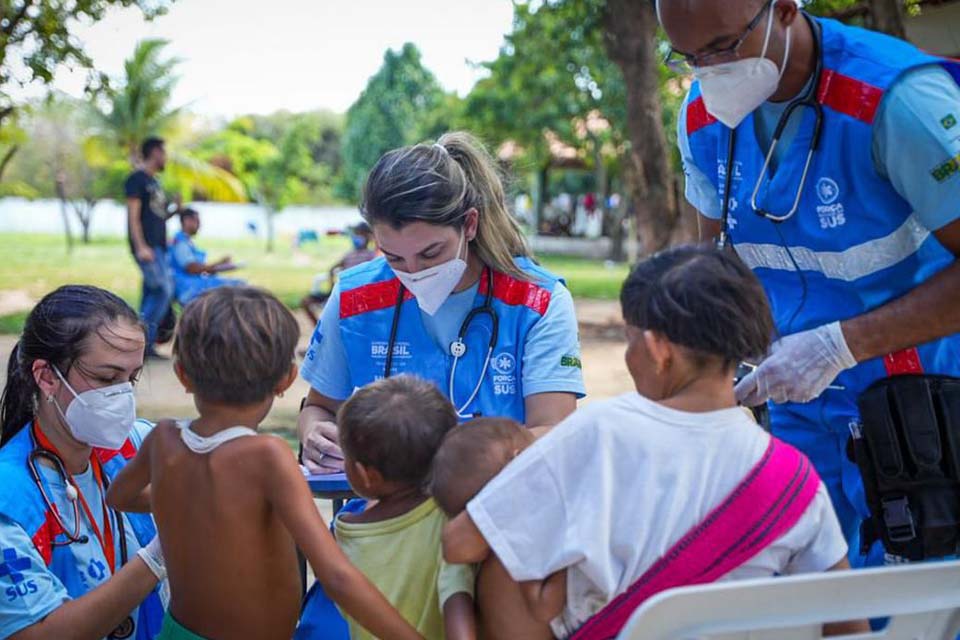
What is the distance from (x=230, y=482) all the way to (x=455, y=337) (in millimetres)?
960

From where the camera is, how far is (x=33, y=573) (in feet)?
7.21

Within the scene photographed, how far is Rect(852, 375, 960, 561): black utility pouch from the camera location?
7.04 ft

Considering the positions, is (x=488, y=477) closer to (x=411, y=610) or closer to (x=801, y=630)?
(x=411, y=610)

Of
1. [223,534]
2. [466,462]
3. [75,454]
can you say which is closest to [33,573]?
[75,454]

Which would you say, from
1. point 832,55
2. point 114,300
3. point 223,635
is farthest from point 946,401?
point 114,300

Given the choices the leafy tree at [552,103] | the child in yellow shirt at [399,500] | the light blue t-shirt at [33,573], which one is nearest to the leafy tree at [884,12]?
the child in yellow shirt at [399,500]

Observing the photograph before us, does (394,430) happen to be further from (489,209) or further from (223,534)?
(489,209)

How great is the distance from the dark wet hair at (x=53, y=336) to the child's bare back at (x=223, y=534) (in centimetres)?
49

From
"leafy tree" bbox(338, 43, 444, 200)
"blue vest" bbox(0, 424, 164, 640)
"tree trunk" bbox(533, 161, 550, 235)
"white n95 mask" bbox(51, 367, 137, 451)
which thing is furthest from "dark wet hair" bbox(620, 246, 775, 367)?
"leafy tree" bbox(338, 43, 444, 200)

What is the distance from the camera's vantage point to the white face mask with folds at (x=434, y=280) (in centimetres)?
271

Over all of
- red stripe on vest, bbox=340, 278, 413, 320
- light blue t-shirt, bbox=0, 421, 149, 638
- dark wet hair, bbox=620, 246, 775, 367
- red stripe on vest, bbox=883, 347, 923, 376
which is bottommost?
light blue t-shirt, bbox=0, 421, 149, 638

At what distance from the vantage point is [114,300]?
2574 millimetres

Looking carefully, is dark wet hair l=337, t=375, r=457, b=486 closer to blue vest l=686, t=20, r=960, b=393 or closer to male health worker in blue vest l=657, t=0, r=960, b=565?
male health worker in blue vest l=657, t=0, r=960, b=565

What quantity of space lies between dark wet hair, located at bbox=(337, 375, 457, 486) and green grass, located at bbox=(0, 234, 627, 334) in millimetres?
9880
